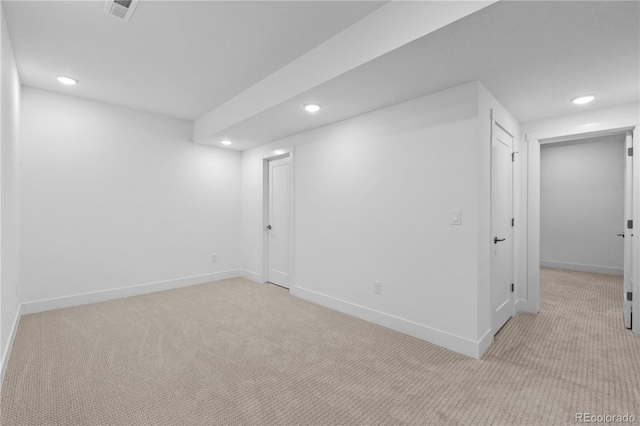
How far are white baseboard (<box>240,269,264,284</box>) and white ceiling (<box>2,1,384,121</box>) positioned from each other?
292cm

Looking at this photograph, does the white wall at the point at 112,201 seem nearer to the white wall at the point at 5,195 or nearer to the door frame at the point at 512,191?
the white wall at the point at 5,195

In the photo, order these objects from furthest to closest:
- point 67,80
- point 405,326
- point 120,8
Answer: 1. point 67,80
2. point 405,326
3. point 120,8

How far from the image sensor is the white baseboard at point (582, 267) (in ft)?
18.3

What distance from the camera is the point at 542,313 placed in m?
3.62

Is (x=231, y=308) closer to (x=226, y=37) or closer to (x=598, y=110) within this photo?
(x=226, y=37)

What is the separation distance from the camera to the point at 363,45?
2.28 m

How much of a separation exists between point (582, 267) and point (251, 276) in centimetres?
636

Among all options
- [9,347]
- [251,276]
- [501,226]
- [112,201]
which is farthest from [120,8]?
[251,276]

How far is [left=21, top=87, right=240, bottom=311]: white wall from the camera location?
11.7 ft

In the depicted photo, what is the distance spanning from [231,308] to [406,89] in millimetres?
3122

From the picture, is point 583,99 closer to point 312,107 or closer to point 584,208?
point 312,107

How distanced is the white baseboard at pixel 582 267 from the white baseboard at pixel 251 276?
5887 millimetres

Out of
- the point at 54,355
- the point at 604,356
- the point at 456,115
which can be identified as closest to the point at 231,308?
the point at 54,355

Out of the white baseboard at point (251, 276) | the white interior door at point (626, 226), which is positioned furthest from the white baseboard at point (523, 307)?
the white baseboard at point (251, 276)
